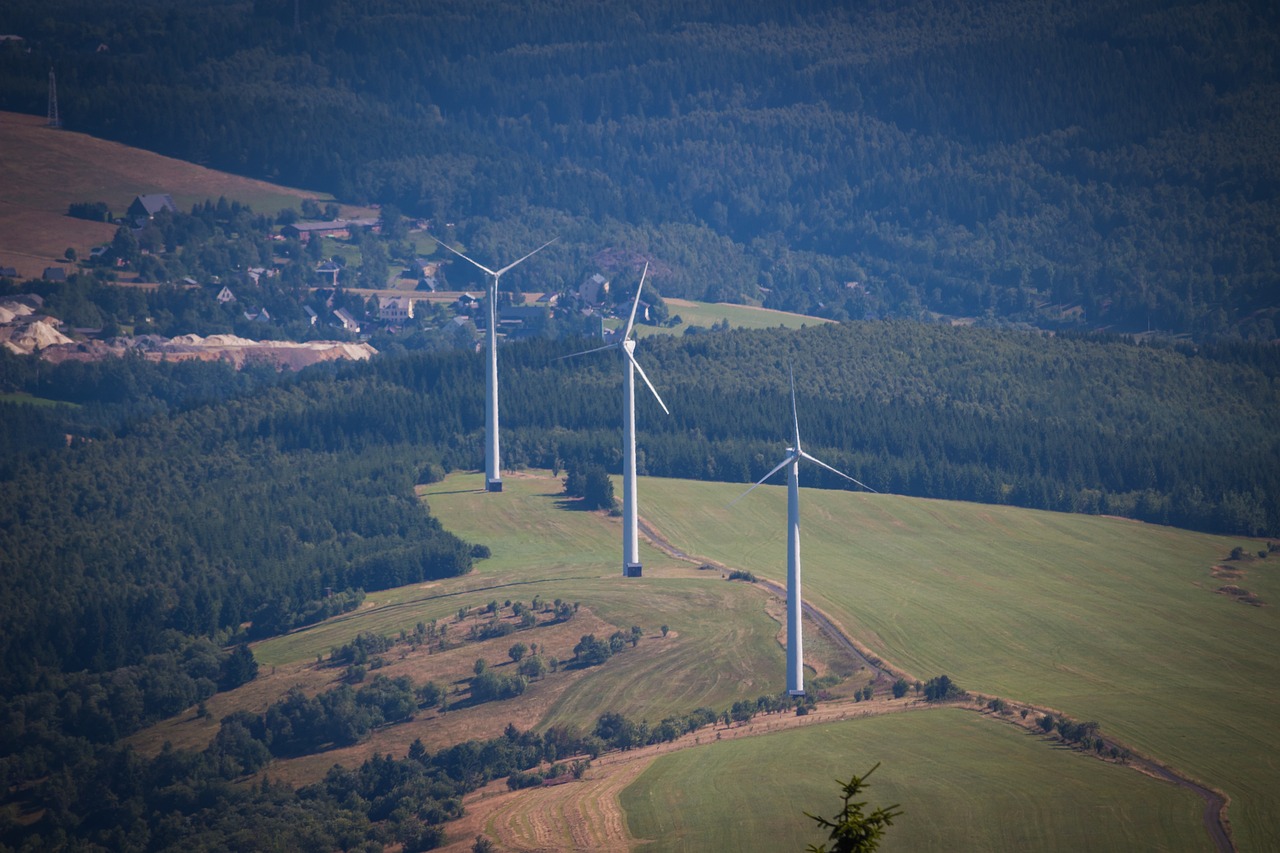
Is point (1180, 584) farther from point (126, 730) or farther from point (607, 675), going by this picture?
point (126, 730)

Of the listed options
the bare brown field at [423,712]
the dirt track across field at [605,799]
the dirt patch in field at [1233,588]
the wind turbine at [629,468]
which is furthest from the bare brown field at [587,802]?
the dirt patch in field at [1233,588]

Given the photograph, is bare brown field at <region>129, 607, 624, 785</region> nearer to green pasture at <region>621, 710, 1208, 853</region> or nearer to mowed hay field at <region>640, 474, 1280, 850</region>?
green pasture at <region>621, 710, 1208, 853</region>

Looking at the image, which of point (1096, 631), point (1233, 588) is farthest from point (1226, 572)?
point (1096, 631)

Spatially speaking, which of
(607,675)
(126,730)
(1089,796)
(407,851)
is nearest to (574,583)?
(607,675)

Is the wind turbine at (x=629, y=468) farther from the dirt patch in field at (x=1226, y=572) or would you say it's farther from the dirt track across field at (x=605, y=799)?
the dirt patch in field at (x=1226, y=572)

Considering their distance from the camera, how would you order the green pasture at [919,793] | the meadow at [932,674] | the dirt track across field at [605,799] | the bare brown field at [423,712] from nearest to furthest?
the green pasture at [919,793] → the dirt track across field at [605,799] → the meadow at [932,674] → the bare brown field at [423,712]

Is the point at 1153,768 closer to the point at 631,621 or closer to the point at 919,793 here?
the point at 919,793

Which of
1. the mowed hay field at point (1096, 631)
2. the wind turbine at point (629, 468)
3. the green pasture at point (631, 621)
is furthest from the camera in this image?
the wind turbine at point (629, 468)
